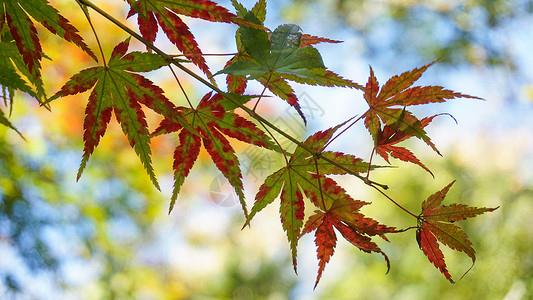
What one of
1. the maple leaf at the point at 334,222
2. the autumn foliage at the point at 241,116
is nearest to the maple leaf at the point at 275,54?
the autumn foliage at the point at 241,116

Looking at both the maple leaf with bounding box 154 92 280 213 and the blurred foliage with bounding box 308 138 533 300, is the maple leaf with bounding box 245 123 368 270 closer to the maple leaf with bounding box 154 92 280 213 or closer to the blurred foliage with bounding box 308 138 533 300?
the maple leaf with bounding box 154 92 280 213

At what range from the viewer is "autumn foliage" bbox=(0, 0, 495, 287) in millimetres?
395

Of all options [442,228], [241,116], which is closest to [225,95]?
[241,116]

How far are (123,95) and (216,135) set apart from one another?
0.33 feet

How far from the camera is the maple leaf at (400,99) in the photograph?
1.31 ft

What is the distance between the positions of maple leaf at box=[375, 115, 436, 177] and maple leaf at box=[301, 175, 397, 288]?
0.06 m

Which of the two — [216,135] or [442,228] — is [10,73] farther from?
[442,228]

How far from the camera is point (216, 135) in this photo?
45 centimetres

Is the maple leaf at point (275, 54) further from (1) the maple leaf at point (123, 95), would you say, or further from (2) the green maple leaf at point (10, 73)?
(2) the green maple leaf at point (10, 73)

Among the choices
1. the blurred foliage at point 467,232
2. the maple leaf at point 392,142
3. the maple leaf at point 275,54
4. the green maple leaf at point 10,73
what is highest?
the blurred foliage at point 467,232

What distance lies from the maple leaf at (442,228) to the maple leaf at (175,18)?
27 cm

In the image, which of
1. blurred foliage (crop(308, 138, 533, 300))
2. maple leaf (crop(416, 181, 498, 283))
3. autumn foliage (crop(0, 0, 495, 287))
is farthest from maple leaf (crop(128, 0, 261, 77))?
blurred foliage (crop(308, 138, 533, 300))

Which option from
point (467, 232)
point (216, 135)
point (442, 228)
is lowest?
point (442, 228)

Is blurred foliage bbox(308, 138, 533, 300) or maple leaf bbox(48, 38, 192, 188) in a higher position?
blurred foliage bbox(308, 138, 533, 300)
